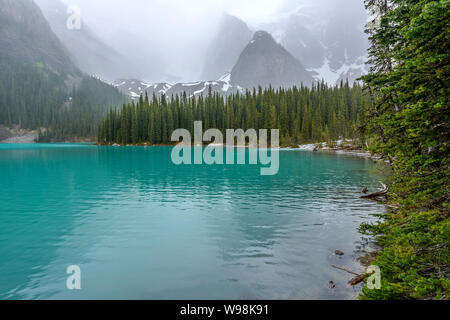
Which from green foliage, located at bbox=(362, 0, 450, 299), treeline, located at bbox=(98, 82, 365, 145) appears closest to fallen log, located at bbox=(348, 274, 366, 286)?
green foliage, located at bbox=(362, 0, 450, 299)

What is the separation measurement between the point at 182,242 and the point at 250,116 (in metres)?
128

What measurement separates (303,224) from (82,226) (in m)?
14.5

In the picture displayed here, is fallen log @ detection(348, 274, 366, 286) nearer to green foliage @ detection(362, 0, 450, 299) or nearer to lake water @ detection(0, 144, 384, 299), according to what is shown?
lake water @ detection(0, 144, 384, 299)

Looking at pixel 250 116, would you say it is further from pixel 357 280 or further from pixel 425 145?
pixel 425 145

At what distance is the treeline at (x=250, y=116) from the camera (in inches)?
5084

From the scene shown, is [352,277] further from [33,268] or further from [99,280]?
[33,268]

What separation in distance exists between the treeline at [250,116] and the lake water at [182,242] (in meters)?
104

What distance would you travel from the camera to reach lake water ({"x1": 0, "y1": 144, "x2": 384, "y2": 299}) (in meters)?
10.1

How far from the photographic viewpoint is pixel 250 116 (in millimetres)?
139125

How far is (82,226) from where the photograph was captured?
1778 cm

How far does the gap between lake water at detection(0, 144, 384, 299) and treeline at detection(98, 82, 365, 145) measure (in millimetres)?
103660

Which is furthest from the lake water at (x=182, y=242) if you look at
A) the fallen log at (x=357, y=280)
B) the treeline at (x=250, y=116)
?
the treeline at (x=250, y=116)

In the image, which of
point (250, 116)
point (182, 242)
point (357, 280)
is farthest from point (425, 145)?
point (250, 116)
